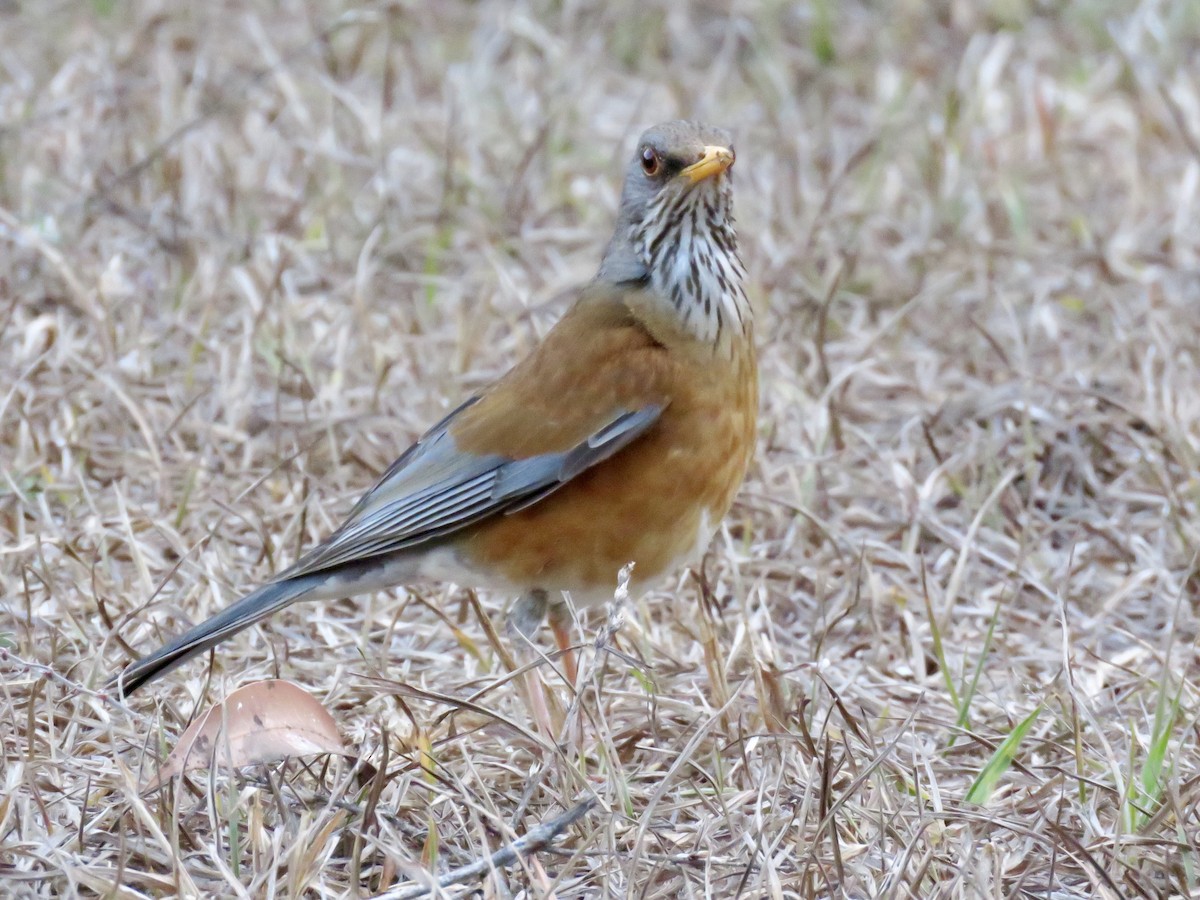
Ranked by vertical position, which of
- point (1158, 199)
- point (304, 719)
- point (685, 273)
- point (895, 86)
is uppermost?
point (685, 273)

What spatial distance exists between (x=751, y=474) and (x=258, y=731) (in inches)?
92.0

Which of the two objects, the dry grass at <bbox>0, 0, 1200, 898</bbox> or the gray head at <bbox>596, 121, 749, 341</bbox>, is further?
the gray head at <bbox>596, 121, 749, 341</bbox>

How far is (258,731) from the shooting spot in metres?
3.85

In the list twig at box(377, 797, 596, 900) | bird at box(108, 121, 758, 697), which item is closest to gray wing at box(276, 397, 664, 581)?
bird at box(108, 121, 758, 697)

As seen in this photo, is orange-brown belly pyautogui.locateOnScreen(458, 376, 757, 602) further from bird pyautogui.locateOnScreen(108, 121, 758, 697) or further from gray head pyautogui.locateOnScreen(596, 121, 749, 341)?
gray head pyautogui.locateOnScreen(596, 121, 749, 341)

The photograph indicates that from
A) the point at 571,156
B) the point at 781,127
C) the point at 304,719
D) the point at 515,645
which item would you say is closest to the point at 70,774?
the point at 304,719

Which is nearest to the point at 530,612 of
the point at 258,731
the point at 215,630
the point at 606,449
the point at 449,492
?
the point at 449,492

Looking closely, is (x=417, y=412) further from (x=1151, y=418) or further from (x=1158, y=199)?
(x=1158, y=199)

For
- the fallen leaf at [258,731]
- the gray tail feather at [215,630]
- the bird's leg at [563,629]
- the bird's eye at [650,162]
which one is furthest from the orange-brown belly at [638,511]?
the fallen leaf at [258,731]

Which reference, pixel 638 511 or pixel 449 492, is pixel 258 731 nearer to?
pixel 449 492

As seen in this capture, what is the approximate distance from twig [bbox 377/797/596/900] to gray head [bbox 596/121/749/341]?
1.49 m

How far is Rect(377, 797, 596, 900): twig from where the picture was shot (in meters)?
3.44

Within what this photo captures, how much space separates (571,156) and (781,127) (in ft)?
3.50

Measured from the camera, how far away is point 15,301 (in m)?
5.77
